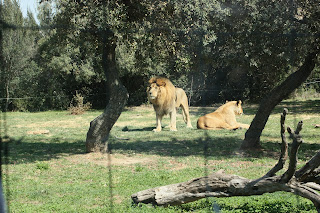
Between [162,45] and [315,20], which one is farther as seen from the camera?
[162,45]

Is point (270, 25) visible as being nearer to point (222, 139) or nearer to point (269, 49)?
point (269, 49)

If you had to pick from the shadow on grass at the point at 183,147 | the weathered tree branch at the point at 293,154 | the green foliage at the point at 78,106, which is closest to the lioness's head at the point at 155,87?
the shadow on grass at the point at 183,147

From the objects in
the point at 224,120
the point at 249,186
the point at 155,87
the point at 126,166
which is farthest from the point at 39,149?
the point at 249,186

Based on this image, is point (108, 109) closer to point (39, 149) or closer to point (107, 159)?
point (107, 159)

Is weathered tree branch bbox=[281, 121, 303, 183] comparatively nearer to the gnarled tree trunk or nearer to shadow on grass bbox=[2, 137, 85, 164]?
the gnarled tree trunk

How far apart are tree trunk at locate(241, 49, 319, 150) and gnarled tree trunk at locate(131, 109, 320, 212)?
5.03m

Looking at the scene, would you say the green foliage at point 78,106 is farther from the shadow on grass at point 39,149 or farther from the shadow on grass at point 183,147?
the shadow on grass at point 183,147

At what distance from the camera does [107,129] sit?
9961 millimetres

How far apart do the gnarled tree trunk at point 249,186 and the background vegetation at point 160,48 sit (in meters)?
4.05

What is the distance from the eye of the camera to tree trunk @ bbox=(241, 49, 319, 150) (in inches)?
372

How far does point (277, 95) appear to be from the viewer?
31.7ft

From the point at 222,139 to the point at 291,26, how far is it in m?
3.80

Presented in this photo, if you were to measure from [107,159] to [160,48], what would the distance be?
2948 millimetres

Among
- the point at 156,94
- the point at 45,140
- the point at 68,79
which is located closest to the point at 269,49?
the point at 156,94
